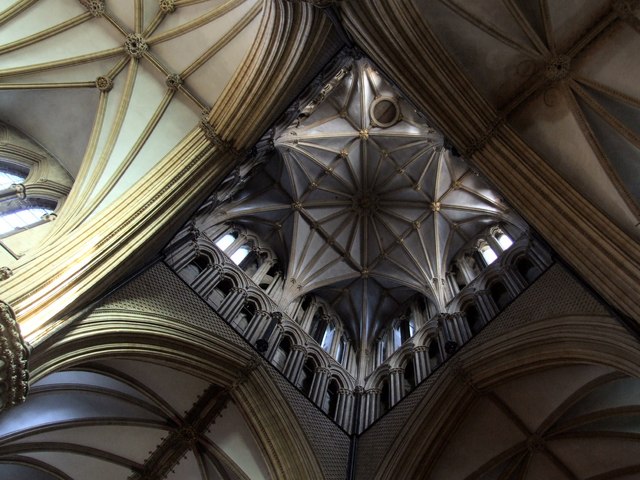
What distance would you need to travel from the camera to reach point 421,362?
1130 centimetres

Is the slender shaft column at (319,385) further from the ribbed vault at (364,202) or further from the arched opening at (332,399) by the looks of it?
the ribbed vault at (364,202)

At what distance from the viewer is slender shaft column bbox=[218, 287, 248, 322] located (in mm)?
10527

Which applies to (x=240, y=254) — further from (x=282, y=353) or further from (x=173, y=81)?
(x=173, y=81)

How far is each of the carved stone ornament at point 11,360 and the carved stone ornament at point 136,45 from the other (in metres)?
6.55

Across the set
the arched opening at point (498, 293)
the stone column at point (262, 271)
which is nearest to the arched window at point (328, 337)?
the stone column at point (262, 271)

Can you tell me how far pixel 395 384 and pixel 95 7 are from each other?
11.3m

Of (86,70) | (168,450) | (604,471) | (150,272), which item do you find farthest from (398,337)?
(86,70)

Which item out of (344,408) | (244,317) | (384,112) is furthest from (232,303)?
(384,112)

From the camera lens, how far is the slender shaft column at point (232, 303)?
1053cm

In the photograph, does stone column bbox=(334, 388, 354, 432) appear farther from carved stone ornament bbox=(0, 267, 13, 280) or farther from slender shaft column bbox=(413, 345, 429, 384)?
carved stone ornament bbox=(0, 267, 13, 280)

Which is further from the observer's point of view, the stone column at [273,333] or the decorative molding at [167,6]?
the stone column at [273,333]

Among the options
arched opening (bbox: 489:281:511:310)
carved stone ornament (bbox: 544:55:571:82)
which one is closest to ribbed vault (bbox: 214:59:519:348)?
arched opening (bbox: 489:281:511:310)

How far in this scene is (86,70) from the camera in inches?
384

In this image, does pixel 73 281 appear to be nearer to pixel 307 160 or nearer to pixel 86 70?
pixel 86 70
